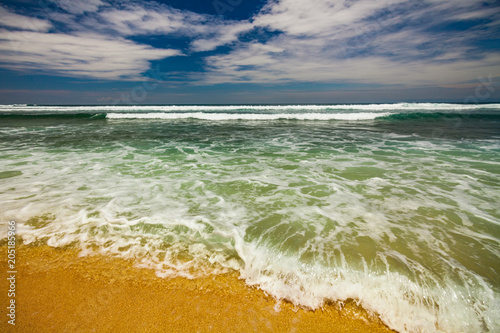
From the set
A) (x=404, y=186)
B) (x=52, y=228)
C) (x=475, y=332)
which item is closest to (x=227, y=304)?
(x=475, y=332)

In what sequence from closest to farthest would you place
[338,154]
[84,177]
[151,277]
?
[151,277], [84,177], [338,154]

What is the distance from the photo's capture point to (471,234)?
300 cm

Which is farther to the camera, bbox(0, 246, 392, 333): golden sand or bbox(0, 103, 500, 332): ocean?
bbox(0, 103, 500, 332): ocean

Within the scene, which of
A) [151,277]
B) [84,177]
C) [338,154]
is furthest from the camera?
[338,154]

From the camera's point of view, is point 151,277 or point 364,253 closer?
point 151,277

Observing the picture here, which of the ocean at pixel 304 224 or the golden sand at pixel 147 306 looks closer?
the golden sand at pixel 147 306

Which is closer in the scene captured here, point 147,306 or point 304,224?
point 147,306

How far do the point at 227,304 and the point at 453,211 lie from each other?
372cm

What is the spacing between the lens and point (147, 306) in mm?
2100

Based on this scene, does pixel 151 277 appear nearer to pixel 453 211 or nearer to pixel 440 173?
pixel 453 211

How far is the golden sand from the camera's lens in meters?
1.94

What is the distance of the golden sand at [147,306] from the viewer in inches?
76.2

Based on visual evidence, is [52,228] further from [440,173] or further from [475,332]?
[440,173]

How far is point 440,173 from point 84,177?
828 cm
